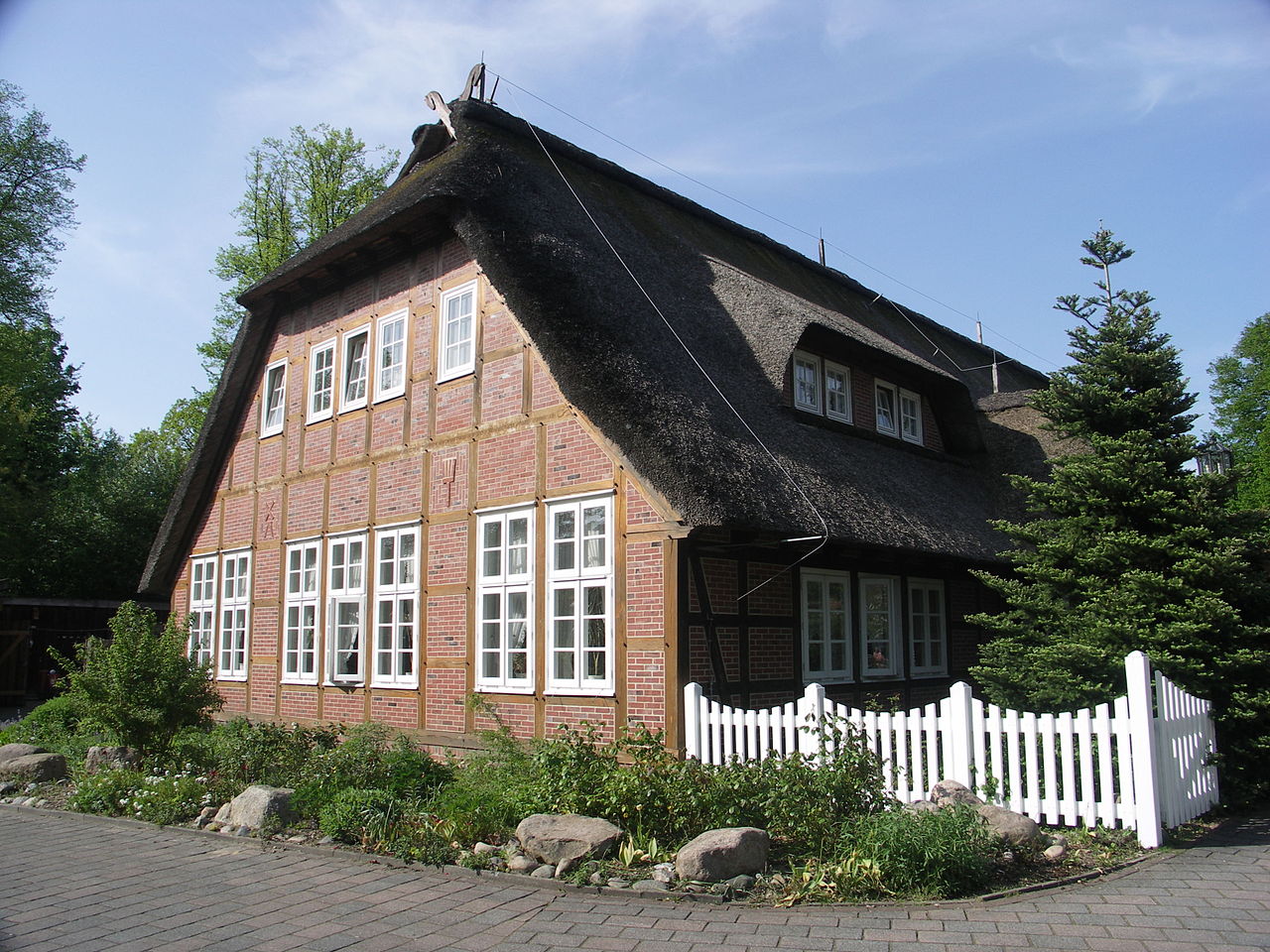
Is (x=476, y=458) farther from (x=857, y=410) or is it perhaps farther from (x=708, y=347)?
(x=857, y=410)

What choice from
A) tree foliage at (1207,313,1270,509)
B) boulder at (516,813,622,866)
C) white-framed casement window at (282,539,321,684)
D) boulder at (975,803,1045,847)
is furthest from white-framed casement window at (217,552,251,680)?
tree foliage at (1207,313,1270,509)

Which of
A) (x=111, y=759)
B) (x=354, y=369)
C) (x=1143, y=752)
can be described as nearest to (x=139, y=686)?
(x=111, y=759)

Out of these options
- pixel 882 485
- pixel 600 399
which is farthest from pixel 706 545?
pixel 882 485

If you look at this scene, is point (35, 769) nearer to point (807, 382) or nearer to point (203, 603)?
point (203, 603)

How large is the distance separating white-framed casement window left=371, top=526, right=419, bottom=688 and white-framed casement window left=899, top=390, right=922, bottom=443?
713 cm

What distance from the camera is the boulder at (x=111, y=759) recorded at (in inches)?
402

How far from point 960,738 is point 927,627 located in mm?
5418

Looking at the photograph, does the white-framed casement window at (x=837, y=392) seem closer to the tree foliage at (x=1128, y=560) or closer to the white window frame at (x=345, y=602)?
the tree foliage at (x=1128, y=560)

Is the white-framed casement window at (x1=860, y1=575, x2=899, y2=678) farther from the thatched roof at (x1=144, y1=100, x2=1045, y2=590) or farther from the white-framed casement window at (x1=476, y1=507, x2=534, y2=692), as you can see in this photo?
the white-framed casement window at (x1=476, y1=507, x2=534, y2=692)

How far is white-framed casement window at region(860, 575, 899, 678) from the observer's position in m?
11.3

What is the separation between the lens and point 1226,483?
9.27 m

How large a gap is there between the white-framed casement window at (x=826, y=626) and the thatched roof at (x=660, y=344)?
1043 millimetres

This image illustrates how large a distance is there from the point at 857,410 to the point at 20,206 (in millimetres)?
23775

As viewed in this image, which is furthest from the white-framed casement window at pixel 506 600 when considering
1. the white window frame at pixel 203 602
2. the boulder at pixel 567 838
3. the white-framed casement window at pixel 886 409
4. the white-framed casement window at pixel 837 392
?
the white window frame at pixel 203 602
